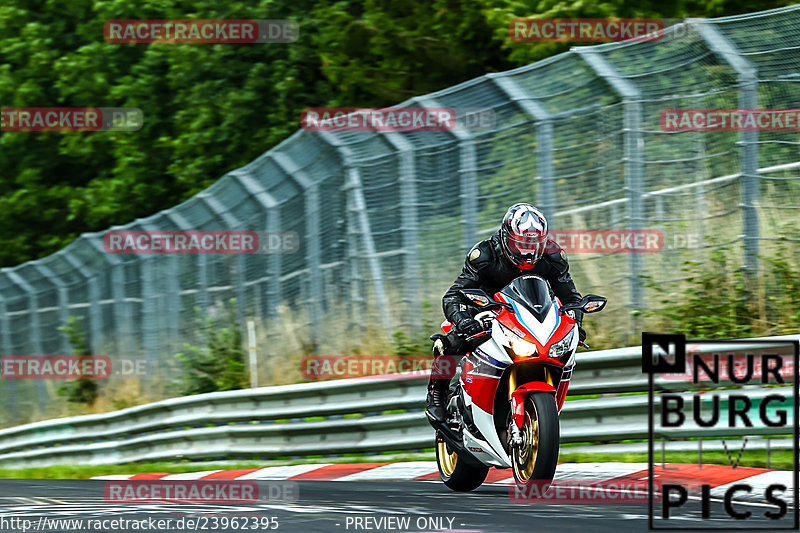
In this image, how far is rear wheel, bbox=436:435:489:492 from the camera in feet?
26.3

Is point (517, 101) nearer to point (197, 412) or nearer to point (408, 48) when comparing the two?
point (197, 412)

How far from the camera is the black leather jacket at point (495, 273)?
752 centimetres

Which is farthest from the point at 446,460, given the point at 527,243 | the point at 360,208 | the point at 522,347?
the point at 360,208

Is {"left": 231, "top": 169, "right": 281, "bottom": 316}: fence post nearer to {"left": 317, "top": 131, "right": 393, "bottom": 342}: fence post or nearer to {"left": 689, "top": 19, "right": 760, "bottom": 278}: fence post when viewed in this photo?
{"left": 317, "top": 131, "right": 393, "bottom": 342}: fence post

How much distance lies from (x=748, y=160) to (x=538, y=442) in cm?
485

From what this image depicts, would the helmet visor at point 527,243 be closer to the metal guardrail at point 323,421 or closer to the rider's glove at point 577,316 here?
the rider's glove at point 577,316

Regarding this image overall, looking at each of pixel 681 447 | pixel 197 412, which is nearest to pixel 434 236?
pixel 197 412

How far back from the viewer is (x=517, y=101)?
1162 centimetres

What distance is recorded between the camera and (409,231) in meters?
12.7

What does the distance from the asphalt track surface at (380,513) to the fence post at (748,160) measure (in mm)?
3546

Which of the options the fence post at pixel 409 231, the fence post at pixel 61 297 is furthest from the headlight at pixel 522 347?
the fence post at pixel 61 297

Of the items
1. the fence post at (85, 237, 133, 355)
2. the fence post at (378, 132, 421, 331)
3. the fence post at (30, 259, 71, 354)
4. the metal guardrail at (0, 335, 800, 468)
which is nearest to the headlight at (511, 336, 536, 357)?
the metal guardrail at (0, 335, 800, 468)

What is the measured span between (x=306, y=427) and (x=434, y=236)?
2.33 m

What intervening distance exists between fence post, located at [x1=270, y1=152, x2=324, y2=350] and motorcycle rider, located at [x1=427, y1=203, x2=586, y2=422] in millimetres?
6237
